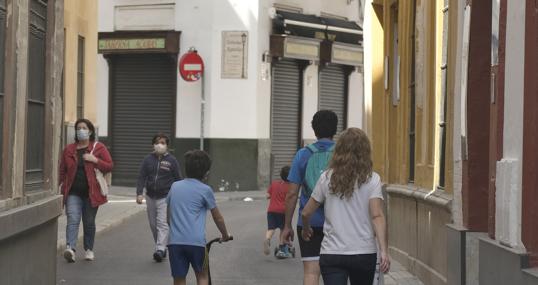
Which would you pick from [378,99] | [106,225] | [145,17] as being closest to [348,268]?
[378,99]

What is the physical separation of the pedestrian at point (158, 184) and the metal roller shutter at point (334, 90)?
18.9 m

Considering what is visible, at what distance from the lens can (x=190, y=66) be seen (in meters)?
29.3

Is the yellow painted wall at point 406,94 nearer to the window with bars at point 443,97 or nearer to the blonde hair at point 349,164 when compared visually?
the window with bars at point 443,97

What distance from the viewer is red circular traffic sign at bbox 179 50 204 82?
29.3m

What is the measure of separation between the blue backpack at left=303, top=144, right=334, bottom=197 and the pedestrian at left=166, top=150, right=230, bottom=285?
90cm

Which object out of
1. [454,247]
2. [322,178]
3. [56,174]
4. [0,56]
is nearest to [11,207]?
[0,56]

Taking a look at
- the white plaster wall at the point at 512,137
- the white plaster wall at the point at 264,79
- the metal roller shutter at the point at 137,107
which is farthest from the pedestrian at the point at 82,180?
the metal roller shutter at the point at 137,107

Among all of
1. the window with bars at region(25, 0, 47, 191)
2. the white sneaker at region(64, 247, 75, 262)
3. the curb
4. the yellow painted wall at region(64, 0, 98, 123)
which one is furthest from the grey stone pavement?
the window with bars at region(25, 0, 47, 191)

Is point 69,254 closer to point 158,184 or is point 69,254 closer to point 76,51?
point 158,184

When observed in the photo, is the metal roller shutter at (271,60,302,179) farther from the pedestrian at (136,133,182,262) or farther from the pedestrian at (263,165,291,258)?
the pedestrian at (136,133,182,262)

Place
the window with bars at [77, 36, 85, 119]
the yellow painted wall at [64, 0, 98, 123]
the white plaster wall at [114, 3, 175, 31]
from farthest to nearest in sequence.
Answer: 1. the white plaster wall at [114, 3, 175, 31]
2. the window with bars at [77, 36, 85, 119]
3. the yellow painted wall at [64, 0, 98, 123]

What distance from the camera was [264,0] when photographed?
30344 mm

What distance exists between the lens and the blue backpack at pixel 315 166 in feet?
29.0

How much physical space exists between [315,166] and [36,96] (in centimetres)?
309
